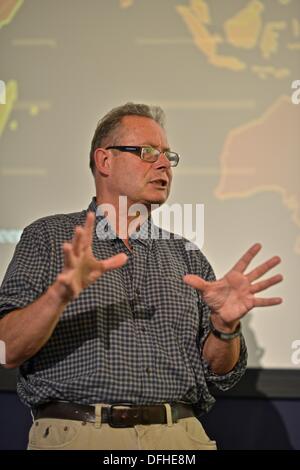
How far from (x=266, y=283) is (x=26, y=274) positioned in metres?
0.57

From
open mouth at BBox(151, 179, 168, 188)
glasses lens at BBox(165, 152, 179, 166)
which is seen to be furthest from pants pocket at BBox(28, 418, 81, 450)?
glasses lens at BBox(165, 152, 179, 166)

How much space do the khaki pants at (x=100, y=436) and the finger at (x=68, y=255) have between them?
0.41 m

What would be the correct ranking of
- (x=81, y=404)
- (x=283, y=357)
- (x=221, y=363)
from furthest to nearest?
(x=283, y=357)
(x=221, y=363)
(x=81, y=404)

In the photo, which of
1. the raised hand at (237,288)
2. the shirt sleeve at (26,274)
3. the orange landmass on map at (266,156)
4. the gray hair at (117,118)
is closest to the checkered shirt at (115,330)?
Result: the shirt sleeve at (26,274)

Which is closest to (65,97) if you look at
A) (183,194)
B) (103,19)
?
(103,19)

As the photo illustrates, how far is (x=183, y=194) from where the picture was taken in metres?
2.01

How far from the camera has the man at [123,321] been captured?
1.49 meters

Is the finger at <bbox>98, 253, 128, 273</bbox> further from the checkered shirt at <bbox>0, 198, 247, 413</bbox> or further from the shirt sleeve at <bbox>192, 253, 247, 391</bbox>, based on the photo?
the shirt sleeve at <bbox>192, 253, 247, 391</bbox>

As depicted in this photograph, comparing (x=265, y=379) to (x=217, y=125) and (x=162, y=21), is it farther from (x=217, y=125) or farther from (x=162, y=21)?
(x=162, y=21)

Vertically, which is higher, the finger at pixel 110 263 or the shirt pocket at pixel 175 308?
the finger at pixel 110 263

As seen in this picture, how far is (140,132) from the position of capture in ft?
5.91

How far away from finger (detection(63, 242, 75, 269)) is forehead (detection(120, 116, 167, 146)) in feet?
1.89

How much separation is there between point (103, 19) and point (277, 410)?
131cm

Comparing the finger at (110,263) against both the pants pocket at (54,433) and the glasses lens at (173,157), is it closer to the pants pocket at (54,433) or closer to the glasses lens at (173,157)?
the pants pocket at (54,433)
